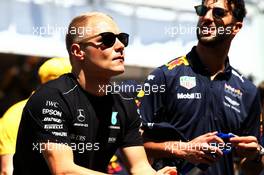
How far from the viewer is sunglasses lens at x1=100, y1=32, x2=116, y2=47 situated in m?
4.38

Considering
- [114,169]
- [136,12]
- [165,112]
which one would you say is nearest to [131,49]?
[136,12]

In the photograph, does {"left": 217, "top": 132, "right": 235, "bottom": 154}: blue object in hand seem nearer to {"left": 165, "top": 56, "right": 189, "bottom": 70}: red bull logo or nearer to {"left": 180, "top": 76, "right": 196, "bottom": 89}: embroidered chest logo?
{"left": 180, "top": 76, "right": 196, "bottom": 89}: embroidered chest logo

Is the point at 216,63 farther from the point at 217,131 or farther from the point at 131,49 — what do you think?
the point at 131,49

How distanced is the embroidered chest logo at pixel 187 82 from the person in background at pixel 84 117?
28.2 inches

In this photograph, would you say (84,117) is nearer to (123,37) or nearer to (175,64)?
(123,37)

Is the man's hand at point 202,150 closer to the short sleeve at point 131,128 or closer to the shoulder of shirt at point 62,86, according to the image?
the short sleeve at point 131,128

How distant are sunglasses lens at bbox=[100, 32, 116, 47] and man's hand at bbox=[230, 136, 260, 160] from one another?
3.67ft

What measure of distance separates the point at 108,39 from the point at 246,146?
1.32 meters

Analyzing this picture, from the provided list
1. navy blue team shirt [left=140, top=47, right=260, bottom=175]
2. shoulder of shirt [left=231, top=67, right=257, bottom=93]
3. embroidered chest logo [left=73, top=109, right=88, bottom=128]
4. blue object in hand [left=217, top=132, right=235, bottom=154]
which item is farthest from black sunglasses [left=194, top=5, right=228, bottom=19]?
embroidered chest logo [left=73, top=109, right=88, bottom=128]

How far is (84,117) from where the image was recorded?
166 inches

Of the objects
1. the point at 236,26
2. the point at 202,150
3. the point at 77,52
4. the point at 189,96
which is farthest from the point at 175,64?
the point at 77,52

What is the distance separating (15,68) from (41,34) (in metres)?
4.34

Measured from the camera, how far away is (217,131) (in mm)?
5062

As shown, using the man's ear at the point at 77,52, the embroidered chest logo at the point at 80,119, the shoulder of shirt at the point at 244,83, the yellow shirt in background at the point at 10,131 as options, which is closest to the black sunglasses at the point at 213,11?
the shoulder of shirt at the point at 244,83
